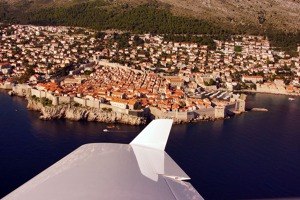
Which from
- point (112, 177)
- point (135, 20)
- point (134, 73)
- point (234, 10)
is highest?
point (234, 10)

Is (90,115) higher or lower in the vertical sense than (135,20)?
lower

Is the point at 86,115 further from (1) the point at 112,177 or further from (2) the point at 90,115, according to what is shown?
(1) the point at 112,177

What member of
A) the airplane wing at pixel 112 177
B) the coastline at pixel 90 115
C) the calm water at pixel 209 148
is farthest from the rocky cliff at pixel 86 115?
the airplane wing at pixel 112 177

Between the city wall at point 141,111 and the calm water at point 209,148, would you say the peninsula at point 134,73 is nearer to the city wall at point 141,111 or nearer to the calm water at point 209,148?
the city wall at point 141,111

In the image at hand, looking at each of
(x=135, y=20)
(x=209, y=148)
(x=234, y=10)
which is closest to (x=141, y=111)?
(x=209, y=148)

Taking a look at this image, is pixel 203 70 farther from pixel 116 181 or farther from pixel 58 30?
pixel 116 181

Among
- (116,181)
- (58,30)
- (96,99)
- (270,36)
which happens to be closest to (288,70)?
(270,36)

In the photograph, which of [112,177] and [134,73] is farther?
[134,73]

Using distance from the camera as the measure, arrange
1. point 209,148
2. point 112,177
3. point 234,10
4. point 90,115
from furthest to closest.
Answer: point 234,10 < point 90,115 < point 209,148 < point 112,177
